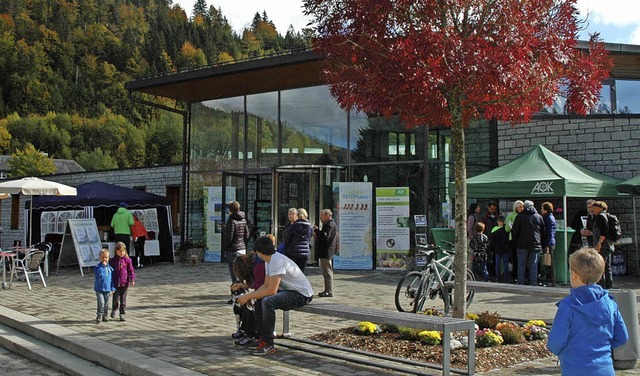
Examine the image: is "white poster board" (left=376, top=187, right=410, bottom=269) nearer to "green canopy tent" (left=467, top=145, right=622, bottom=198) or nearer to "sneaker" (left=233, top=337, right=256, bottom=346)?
"green canopy tent" (left=467, top=145, right=622, bottom=198)

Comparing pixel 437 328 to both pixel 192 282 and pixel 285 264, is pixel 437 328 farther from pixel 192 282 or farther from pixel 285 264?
pixel 192 282

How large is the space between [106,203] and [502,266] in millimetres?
10780

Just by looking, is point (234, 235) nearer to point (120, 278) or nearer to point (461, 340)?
point (120, 278)

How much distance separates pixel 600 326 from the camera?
4.03m

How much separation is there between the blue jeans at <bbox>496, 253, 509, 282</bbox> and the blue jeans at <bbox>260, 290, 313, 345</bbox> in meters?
7.71

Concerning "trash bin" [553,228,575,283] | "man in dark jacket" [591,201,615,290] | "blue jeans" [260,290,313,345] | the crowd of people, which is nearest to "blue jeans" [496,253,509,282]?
the crowd of people

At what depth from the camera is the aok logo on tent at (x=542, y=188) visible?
14.5 meters

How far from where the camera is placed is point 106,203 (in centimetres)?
1939

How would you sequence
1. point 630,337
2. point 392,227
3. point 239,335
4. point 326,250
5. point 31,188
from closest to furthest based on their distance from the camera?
point 630,337 < point 239,335 < point 326,250 < point 31,188 < point 392,227

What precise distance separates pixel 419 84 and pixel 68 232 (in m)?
14.6

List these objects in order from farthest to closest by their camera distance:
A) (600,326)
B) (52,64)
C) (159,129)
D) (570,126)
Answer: (52,64) < (159,129) < (570,126) < (600,326)

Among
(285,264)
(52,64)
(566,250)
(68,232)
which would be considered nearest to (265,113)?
(68,232)

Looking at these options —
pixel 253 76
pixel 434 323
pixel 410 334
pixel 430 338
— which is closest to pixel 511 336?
pixel 430 338

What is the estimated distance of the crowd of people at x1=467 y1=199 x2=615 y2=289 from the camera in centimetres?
1160
